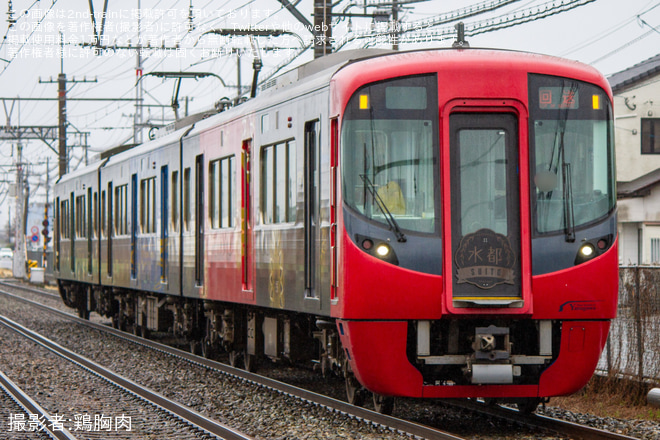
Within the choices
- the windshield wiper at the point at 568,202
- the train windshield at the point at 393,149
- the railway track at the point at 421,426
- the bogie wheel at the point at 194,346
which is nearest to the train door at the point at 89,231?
the bogie wheel at the point at 194,346

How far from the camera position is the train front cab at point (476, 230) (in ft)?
28.6

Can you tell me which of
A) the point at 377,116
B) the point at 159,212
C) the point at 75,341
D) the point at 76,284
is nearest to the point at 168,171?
the point at 159,212

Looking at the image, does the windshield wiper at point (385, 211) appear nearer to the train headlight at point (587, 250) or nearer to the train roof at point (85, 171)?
the train headlight at point (587, 250)

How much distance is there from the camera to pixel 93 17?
1733cm

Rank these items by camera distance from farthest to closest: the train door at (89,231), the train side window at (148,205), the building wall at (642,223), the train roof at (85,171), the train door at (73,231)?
the building wall at (642,223)
the train door at (73,231)
the train door at (89,231)
the train roof at (85,171)
the train side window at (148,205)

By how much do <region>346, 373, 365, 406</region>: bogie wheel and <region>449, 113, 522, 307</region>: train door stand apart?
5.68 ft

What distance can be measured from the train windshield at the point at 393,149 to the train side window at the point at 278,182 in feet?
6.04

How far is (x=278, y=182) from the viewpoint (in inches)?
445

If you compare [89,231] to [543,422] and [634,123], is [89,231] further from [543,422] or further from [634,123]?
[543,422]

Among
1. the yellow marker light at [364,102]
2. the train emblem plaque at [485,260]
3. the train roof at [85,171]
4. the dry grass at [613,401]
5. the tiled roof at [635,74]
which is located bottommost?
the dry grass at [613,401]

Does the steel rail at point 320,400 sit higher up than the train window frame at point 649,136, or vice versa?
the train window frame at point 649,136

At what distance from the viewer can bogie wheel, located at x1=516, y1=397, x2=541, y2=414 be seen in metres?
9.47

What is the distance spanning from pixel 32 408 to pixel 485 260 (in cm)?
479

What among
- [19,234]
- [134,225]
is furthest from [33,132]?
[134,225]
